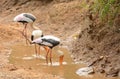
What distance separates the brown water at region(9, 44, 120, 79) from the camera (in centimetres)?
1014

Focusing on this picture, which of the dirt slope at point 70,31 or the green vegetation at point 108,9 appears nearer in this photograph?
the dirt slope at point 70,31

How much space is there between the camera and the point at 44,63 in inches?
455

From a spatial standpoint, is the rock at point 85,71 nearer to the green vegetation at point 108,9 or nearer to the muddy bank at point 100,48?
the muddy bank at point 100,48

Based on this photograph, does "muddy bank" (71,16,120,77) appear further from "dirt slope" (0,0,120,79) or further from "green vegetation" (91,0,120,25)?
"green vegetation" (91,0,120,25)

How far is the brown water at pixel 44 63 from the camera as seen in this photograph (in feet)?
33.3

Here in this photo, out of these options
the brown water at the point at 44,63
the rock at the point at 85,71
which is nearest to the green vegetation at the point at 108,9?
the brown water at the point at 44,63

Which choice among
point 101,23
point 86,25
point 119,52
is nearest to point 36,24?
point 86,25

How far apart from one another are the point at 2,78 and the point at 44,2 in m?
12.7

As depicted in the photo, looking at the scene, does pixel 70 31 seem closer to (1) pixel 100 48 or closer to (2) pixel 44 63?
(2) pixel 44 63

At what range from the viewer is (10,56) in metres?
12.4

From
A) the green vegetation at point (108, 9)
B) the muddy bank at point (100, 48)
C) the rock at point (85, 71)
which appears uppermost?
the green vegetation at point (108, 9)

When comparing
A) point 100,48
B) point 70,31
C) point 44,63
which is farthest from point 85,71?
point 70,31

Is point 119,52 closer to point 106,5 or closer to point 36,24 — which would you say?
point 106,5

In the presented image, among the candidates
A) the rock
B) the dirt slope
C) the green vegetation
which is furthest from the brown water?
the green vegetation
